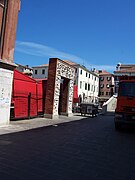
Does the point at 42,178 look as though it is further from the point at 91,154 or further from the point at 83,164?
the point at 91,154

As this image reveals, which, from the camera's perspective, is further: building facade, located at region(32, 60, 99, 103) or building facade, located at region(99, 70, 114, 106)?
building facade, located at region(99, 70, 114, 106)

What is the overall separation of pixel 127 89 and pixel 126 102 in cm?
76

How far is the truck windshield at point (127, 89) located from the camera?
1338 cm

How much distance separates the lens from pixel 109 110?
35.8m

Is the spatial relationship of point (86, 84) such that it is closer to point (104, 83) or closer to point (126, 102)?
point (104, 83)

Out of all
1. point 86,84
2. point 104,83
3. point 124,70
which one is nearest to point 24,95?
point 86,84

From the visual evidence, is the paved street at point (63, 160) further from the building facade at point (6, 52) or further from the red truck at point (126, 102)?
the red truck at point (126, 102)

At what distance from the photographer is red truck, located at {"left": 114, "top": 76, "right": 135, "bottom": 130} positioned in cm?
1323

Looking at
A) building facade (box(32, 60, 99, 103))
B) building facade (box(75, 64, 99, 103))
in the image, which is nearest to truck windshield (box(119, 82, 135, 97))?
building facade (box(32, 60, 99, 103))

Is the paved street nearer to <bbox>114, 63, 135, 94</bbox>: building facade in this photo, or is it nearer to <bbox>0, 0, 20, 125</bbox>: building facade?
<bbox>0, 0, 20, 125</bbox>: building facade

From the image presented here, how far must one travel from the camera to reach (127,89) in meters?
13.5

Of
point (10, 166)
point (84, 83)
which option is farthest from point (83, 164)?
point (84, 83)

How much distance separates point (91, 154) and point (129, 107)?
6605 millimetres

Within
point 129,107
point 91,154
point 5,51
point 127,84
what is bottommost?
point 91,154
